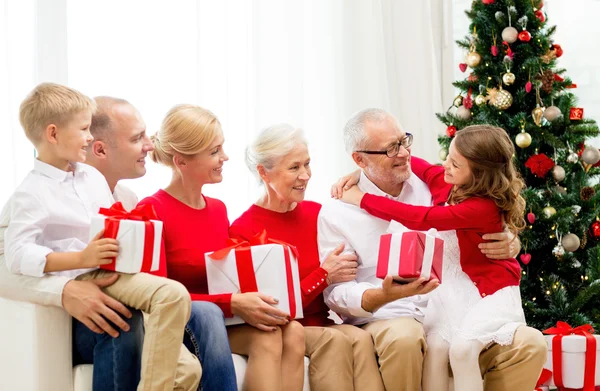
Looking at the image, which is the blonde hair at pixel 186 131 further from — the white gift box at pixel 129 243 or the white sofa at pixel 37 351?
the white sofa at pixel 37 351

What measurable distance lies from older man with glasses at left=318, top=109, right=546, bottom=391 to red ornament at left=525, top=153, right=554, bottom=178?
0.90 m

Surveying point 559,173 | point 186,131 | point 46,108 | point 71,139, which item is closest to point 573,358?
point 559,173

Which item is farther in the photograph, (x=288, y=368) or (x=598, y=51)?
(x=598, y=51)

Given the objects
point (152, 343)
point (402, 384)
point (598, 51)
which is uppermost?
point (598, 51)

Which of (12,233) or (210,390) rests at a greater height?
(12,233)

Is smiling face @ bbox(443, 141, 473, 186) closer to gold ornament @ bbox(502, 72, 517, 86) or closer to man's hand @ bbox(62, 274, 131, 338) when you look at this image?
gold ornament @ bbox(502, 72, 517, 86)

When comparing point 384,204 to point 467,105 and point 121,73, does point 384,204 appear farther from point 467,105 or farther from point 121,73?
point 121,73

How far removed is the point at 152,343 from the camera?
239 cm

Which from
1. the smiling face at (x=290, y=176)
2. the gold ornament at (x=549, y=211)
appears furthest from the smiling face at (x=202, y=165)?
the gold ornament at (x=549, y=211)

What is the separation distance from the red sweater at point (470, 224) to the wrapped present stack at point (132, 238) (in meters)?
0.96

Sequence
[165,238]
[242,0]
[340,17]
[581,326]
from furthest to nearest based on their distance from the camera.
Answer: [340,17], [242,0], [581,326], [165,238]

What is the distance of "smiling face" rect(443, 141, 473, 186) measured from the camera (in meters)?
3.01

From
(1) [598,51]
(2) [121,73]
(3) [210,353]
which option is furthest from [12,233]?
(1) [598,51]

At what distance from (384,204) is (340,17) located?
6.59 feet
